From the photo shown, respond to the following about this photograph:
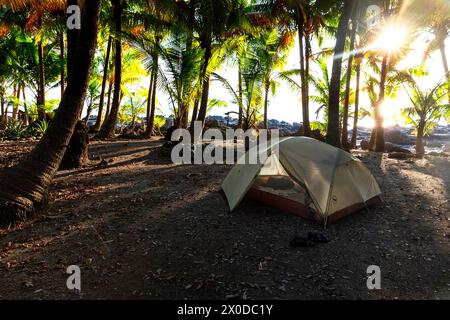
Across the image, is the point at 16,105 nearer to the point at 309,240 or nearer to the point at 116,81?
the point at 116,81

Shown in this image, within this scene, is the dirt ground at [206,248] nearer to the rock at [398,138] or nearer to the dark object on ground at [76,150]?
the dark object on ground at [76,150]

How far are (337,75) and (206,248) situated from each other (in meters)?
9.42

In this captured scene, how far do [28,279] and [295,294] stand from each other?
374 cm

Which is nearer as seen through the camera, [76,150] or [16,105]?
[76,150]

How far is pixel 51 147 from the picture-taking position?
22.6ft

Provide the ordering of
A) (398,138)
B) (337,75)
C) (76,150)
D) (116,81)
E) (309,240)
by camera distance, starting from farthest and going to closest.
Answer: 1. (398,138)
2. (116,81)
3. (337,75)
4. (76,150)
5. (309,240)

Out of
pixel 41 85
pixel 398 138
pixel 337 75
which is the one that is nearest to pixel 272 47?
pixel 337 75

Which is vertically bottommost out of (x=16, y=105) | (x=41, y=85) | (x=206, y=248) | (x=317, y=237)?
(x=206, y=248)

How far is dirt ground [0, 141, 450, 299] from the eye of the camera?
4508mm

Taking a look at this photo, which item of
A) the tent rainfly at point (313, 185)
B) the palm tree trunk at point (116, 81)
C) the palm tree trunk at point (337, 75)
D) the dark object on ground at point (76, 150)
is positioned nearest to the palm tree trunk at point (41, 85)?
the palm tree trunk at point (116, 81)

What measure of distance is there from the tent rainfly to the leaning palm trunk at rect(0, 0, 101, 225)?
3920mm

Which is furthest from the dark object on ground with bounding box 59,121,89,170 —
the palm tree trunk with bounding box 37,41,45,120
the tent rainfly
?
the palm tree trunk with bounding box 37,41,45,120

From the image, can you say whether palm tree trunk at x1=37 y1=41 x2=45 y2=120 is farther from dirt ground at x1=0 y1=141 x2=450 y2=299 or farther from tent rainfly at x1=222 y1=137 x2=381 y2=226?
tent rainfly at x1=222 y1=137 x2=381 y2=226

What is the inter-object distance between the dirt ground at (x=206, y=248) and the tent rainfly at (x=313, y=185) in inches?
10.7
